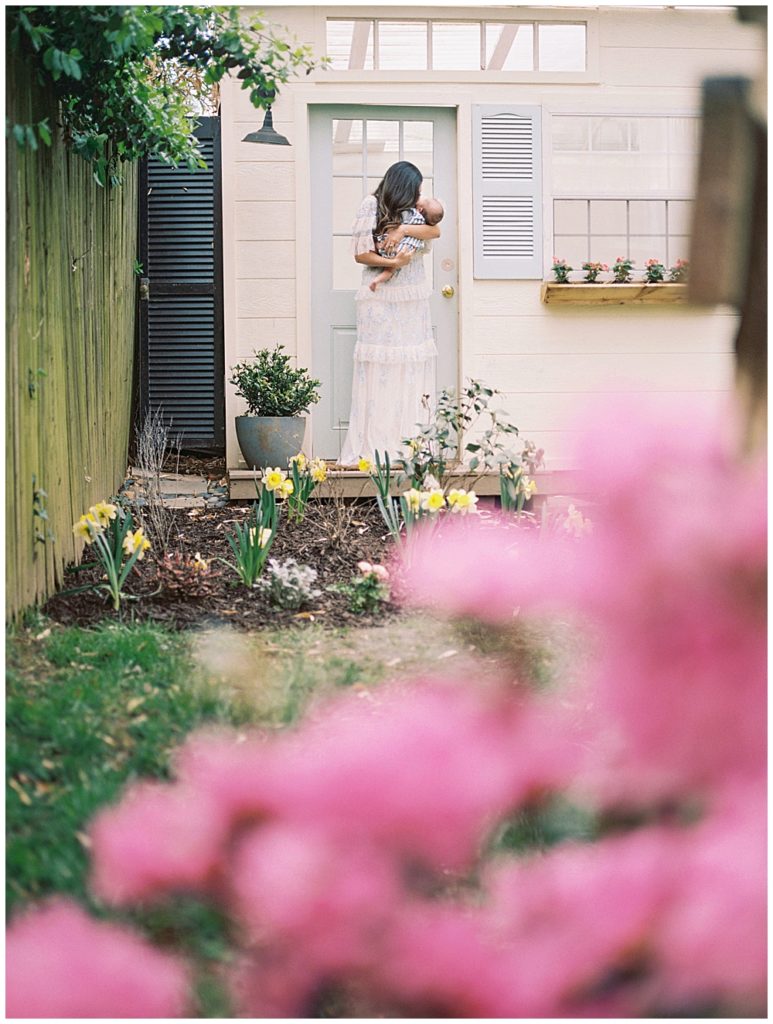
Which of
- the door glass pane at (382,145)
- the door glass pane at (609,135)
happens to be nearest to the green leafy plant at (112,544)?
the door glass pane at (382,145)

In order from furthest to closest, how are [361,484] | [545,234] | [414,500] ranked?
[545,234] < [361,484] < [414,500]

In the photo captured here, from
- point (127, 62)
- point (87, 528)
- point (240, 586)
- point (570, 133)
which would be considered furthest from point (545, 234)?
point (87, 528)

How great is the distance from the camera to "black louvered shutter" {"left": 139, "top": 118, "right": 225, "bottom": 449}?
243 inches

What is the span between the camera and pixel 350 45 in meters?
5.42

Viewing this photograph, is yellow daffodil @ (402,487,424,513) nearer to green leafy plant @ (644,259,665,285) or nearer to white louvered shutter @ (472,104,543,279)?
white louvered shutter @ (472,104,543,279)

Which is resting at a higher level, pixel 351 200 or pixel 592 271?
pixel 351 200

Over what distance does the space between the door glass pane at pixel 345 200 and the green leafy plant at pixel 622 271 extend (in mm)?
1476

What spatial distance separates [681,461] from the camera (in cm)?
89

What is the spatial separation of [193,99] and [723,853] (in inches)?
362

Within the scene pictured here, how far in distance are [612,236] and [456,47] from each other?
1345mm

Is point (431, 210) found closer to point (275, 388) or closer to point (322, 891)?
point (275, 388)

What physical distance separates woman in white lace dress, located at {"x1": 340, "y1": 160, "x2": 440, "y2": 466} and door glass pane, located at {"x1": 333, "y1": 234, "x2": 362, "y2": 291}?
41 centimetres

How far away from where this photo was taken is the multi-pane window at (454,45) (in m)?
5.42

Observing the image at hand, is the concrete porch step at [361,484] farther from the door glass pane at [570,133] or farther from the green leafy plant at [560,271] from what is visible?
the door glass pane at [570,133]
